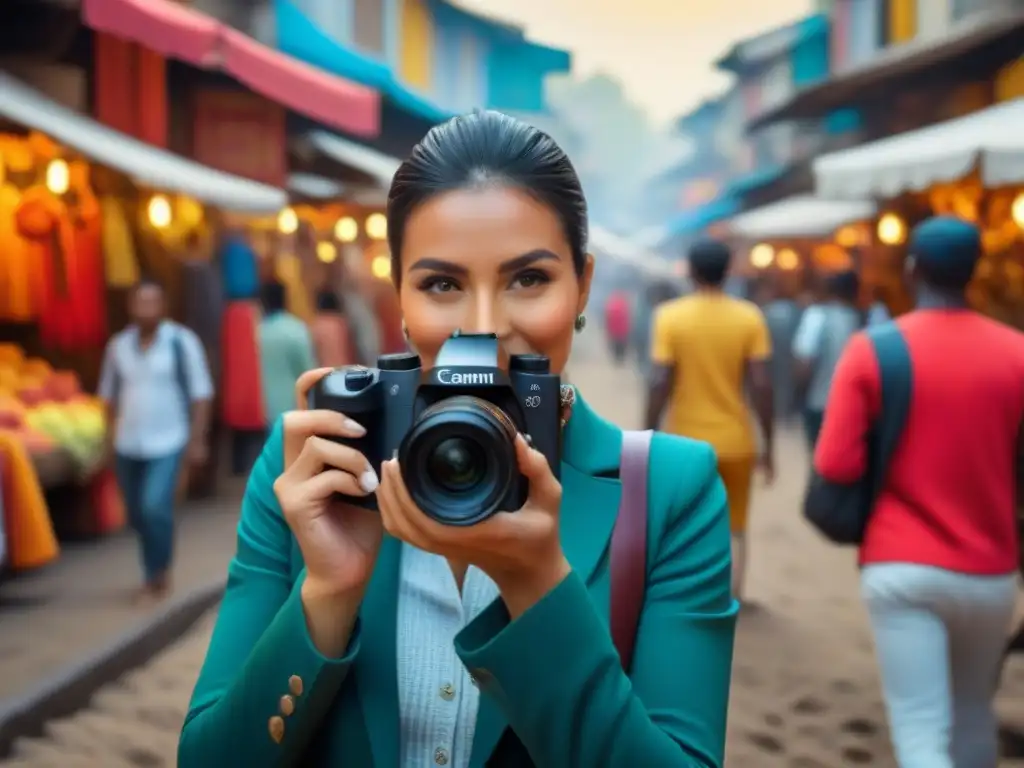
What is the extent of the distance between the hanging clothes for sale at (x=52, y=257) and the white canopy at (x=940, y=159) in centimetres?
517

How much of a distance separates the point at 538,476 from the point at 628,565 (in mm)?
303

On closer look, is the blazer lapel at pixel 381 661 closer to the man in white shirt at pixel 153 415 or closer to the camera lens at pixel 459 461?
the camera lens at pixel 459 461

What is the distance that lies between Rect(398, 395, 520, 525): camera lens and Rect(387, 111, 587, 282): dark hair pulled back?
0.42 metres

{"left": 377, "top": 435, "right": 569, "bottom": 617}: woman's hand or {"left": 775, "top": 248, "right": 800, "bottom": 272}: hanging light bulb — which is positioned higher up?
{"left": 775, "top": 248, "right": 800, "bottom": 272}: hanging light bulb

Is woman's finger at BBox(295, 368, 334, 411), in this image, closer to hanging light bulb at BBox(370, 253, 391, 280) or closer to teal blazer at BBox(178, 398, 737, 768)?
teal blazer at BBox(178, 398, 737, 768)

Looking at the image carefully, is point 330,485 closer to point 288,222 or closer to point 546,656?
point 546,656

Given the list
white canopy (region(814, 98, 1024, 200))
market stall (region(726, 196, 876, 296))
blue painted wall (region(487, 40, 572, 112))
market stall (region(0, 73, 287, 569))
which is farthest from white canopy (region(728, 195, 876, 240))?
blue painted wall (region(487, 40, 572, 112))

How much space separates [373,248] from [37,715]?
1111cm

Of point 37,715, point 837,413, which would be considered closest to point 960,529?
point 837,413

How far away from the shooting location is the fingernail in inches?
55.2

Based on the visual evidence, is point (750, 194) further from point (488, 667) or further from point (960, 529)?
point (488, 667)

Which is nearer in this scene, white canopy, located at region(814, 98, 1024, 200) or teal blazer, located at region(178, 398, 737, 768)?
teal blazer, located at region(178, 398, 737, 768)

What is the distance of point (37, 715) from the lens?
454cm

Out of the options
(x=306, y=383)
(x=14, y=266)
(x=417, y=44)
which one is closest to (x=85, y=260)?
(x=14, y=266)
